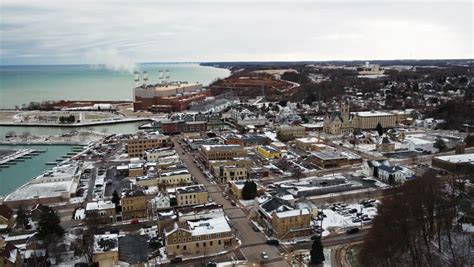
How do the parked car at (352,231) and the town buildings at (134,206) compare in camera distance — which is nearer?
the parked car at (352,231)

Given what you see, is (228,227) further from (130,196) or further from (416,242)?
(416,242)

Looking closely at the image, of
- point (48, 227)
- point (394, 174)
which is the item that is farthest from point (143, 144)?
point (394, 174)

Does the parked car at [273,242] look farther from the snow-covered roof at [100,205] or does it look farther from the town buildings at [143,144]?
the town buildings at [143,144]

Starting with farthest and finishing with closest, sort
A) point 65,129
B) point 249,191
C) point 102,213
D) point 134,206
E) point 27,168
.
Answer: point 65,129
point 27,168
point 249,191
point 134,206
point 102,213

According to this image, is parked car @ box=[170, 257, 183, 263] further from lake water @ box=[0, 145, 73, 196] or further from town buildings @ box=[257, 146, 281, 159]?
town buildings @ box=[257, 146, 281, 159]

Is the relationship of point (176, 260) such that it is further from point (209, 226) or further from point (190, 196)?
point (190, 196)

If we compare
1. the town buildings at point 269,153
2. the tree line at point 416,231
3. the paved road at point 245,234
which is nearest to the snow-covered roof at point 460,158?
the tree line at point 416,231

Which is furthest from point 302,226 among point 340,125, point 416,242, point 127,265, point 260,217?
point 340,125

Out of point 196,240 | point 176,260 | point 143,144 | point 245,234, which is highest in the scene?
point 143,144

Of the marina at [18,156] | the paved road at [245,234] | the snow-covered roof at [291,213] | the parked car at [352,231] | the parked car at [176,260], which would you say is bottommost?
the parked car at [176,260]
